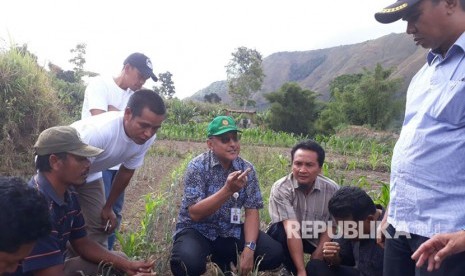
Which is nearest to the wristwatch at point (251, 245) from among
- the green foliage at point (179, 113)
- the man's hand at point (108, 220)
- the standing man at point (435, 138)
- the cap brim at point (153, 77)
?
the man's hand at point (108, 220)

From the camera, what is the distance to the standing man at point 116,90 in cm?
350

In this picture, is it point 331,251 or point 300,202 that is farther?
point 300,202

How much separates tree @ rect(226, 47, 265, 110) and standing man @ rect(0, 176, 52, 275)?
40371 mm

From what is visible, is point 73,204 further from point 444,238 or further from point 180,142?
point 180,142

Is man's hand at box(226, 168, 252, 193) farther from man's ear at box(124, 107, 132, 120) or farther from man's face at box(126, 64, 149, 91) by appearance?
man's face at box(126, 64, 149, 91)

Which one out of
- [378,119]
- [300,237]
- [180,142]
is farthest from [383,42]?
[300,237]

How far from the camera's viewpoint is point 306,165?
320cm

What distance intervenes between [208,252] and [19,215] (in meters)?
1.68

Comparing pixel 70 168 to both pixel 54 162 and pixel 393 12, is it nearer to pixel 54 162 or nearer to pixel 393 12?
pixel 54 162

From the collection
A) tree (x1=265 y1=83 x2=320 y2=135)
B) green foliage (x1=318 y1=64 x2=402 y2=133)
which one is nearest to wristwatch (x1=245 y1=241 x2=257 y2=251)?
tree (x1=265 y1=83 x2=320 y2=135)

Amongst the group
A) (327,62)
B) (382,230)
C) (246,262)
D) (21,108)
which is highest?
(327,62)

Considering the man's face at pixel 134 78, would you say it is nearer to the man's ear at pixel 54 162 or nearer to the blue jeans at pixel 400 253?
the man's ear at pixel 54 162

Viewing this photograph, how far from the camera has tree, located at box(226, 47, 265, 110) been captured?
4225 cm

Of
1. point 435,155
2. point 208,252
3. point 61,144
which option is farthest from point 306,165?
point 61,144
